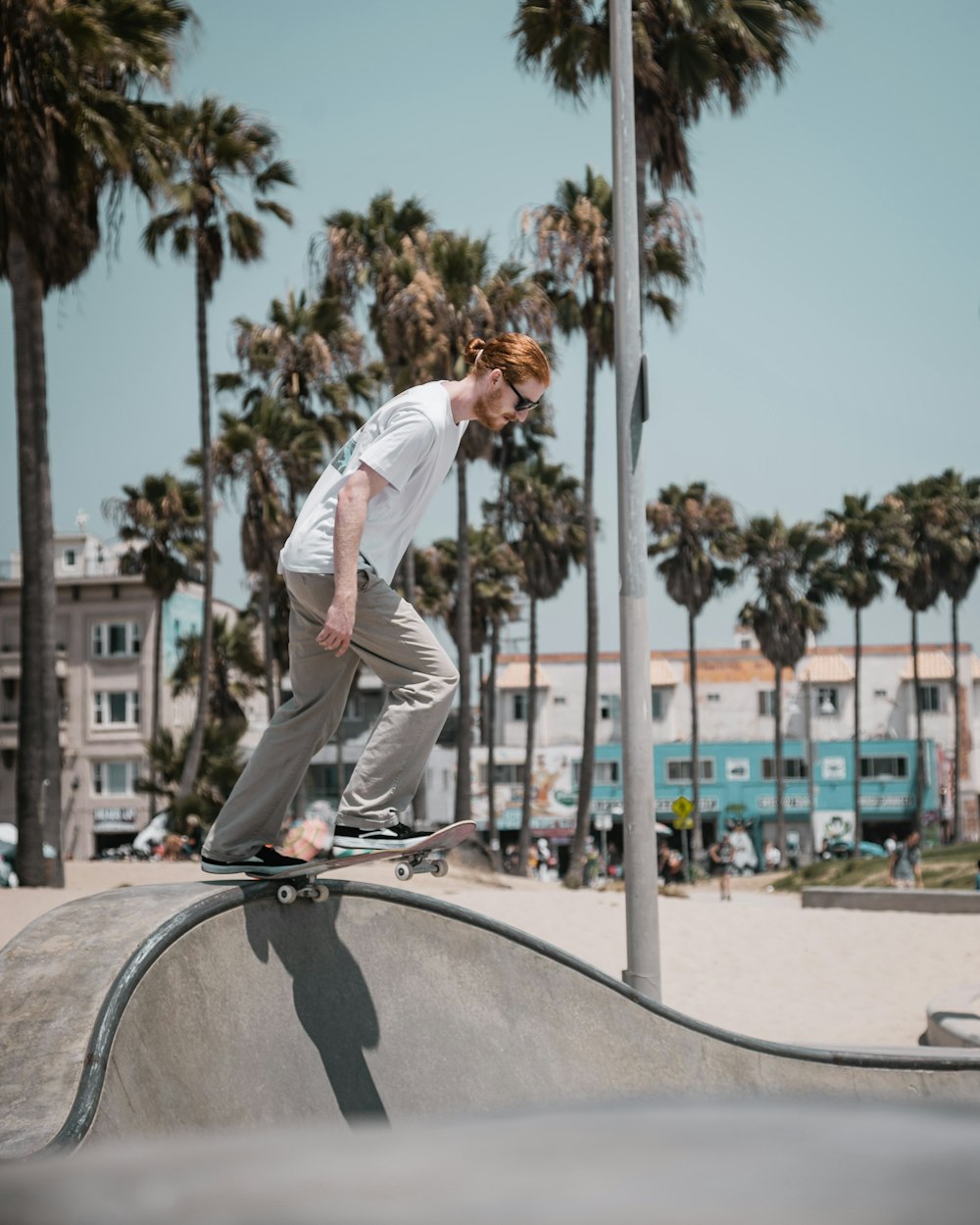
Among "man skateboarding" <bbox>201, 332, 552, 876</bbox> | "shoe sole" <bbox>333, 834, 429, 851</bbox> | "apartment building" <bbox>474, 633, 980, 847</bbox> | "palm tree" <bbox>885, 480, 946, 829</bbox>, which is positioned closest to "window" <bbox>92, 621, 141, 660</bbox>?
"apartment building" <bbox>474, 633, 980, 847</bbox>

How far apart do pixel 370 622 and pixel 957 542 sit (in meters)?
53.5

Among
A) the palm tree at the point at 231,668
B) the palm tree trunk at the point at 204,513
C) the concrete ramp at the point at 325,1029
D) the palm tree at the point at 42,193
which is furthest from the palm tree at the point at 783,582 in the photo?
the concrete ramp at the point at 325,1029

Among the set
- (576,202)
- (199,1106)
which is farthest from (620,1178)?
(576,202)

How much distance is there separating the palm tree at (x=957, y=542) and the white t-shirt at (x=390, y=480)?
5306 centimetres

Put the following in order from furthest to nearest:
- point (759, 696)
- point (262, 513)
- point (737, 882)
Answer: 1. point (759, 696)
2. point (737, 882)
3. point (262, 513)

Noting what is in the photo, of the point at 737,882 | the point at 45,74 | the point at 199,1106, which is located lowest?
the point at 737,882

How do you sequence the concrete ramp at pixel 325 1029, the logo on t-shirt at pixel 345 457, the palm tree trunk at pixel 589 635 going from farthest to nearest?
1. the palm tree trunk at pixel 589 635
2. the logo on t-shirt at pixel 345 457
3. the concrete ramp at pixel 325 1029

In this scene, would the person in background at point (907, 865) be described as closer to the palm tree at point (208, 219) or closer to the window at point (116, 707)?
the palm tree at point (208, 219)

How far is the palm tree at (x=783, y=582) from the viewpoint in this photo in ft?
178

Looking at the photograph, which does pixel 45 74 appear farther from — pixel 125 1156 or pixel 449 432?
pixel 125 1156

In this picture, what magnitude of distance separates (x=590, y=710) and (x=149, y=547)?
18.9 metres

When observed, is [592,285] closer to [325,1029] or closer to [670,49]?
[670,49]

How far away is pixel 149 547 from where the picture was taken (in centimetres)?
4059

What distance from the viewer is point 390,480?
4.42 m
